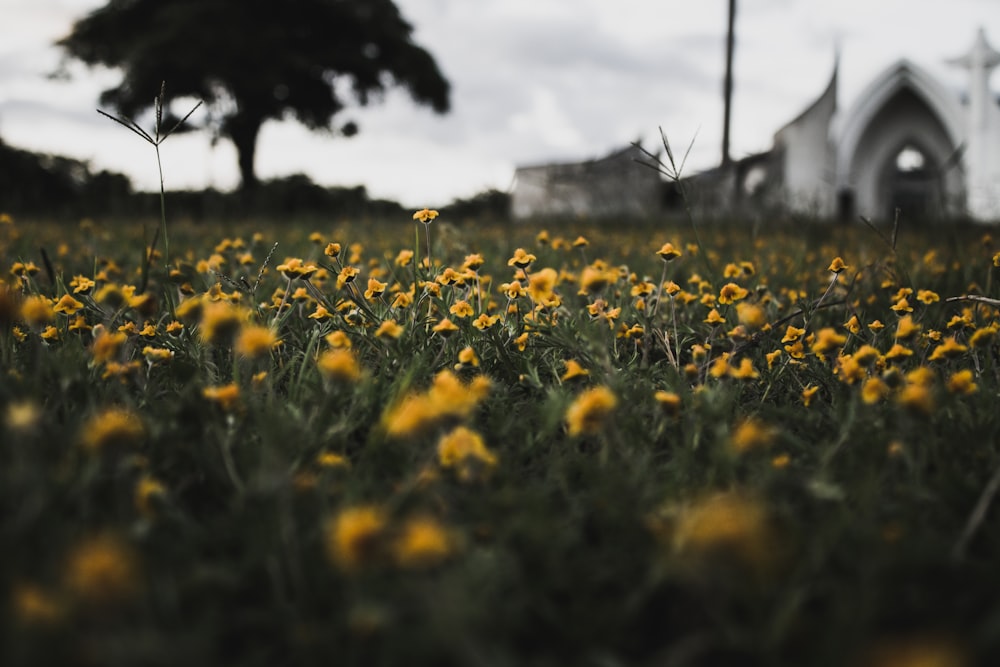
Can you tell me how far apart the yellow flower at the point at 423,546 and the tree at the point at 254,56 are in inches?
628

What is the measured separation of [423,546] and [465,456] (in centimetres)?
22

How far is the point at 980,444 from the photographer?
964mm

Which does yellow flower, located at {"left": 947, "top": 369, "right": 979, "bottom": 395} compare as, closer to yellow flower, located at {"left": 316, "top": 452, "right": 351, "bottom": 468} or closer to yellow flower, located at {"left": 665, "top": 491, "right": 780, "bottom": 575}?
yellow flower, located at {"left": 665, "top": 491, "right": 780, "bottom": 575}

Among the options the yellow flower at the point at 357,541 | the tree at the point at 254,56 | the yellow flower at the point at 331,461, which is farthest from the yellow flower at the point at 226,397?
the tree at the point at 254,56

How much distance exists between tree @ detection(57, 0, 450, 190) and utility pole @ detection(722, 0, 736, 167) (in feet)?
30.1

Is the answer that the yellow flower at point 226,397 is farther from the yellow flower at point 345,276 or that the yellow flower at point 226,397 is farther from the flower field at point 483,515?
the yellow flower at point 345,276

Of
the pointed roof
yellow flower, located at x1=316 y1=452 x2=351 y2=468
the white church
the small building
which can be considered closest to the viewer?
yellow flower, located at x1=316 y1=452 x2=351 y2=468

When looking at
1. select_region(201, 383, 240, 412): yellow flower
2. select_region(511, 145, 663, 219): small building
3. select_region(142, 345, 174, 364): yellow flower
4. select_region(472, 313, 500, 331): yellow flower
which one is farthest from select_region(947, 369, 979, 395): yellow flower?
select_region(511, 145, 663, 219): small building

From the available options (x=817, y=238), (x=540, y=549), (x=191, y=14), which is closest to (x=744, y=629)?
(x=540, y=549)

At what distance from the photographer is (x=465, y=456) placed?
2.52 ft

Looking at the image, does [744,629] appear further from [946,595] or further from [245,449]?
[245,449]

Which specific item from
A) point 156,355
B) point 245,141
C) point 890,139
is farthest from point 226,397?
point 890,139

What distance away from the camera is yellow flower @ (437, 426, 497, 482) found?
77 cm

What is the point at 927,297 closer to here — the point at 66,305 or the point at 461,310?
the point at 461,310
